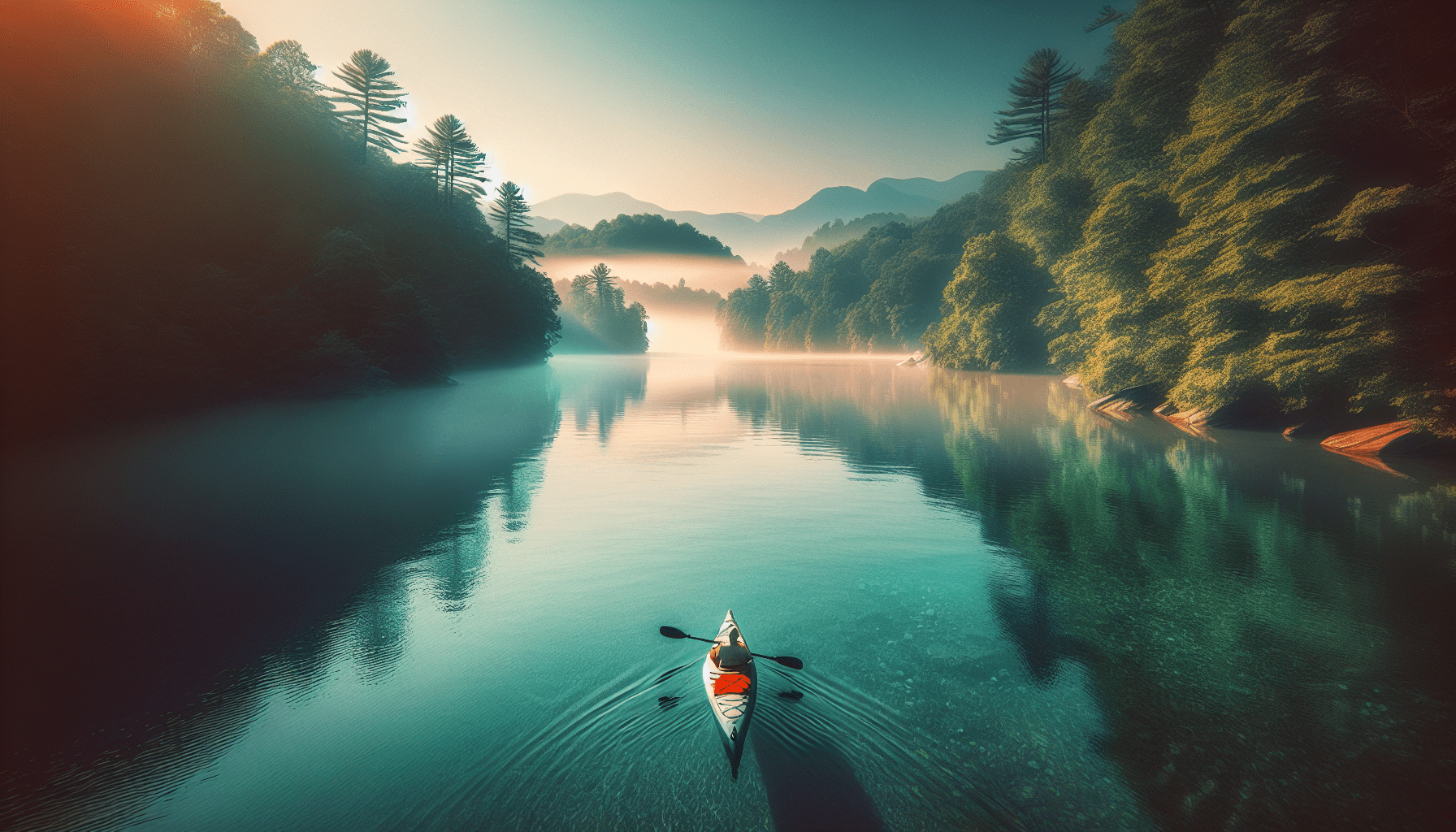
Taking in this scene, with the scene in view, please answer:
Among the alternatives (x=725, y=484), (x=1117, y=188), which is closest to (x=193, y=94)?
(x=725, y=484)

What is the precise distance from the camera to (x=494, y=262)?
78.5 m

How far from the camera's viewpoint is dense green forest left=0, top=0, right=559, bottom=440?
23750 millimetres

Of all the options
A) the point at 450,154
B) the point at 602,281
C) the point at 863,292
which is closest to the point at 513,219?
the point at 450,154

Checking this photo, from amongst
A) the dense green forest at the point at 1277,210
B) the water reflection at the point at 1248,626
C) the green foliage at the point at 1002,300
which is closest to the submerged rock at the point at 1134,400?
the dense green forest at the point at 1277,210

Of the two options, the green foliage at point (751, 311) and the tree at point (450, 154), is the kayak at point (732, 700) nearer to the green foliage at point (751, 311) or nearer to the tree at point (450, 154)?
the tree at point (450, 154)

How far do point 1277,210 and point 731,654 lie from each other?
25455 millimetres

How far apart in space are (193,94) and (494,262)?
37.0 metres

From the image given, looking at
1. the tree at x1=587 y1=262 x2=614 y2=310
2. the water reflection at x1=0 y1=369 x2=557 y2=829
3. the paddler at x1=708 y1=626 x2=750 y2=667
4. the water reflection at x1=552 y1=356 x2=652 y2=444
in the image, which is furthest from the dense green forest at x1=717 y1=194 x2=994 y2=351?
the paddler at x1=708 y1=626 x2=750 y2=667

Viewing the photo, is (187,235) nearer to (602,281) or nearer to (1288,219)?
(1288,219)

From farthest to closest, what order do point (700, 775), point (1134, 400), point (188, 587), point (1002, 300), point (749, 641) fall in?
point (1002, 300)
point (1134, 400)
point (188, 587)
point (749, 641)
point (700, 775)

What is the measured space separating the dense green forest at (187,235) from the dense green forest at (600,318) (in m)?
89.5

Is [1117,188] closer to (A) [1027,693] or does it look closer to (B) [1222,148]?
(B) [1222,148]

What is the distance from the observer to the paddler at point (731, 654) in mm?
5881

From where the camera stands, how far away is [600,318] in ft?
523
